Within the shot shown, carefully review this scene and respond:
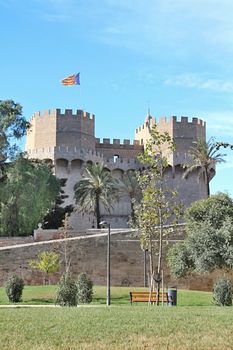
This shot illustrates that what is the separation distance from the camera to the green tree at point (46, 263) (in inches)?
983

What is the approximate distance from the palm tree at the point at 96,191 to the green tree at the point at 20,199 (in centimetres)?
559

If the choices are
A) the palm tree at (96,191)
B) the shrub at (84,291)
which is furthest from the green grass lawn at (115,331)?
the palm tree at (96,191)

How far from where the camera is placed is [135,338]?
8.71 m

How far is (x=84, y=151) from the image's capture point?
46125mm

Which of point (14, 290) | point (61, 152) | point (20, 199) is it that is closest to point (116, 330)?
point (14, 290)

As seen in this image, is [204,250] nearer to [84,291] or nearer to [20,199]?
[84,291]

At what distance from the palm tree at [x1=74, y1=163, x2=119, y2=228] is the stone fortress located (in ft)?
12.4

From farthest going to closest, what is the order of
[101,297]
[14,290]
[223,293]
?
Result: [101,297] → [14,290] → [223,293]

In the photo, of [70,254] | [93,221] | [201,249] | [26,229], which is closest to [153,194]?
[201,249]

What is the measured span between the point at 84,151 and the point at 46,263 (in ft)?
71.8

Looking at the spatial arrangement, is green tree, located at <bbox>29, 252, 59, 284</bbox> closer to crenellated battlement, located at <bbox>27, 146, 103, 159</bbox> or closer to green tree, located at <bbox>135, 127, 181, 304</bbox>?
green tree, located at <bbox>135, 127, 181, 304</bbox>

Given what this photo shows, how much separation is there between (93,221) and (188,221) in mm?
16744

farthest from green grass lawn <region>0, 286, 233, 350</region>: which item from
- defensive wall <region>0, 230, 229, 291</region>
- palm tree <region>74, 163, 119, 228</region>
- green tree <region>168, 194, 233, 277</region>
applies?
palm tree <region>74, 163, 119, 228</region>

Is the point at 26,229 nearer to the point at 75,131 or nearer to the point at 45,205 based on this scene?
the point at 45,205
